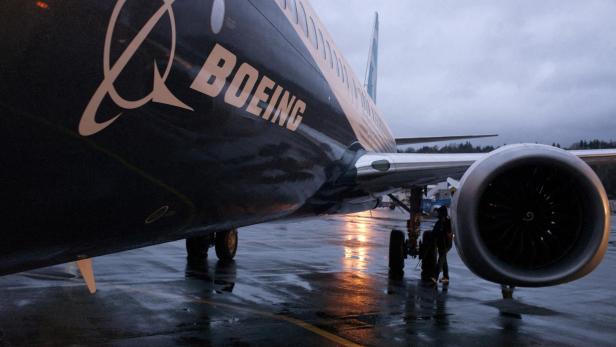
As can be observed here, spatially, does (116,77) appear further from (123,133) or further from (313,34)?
(313,34)

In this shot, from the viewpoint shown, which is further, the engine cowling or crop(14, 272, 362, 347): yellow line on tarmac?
crop(14, 272, 362, 347): yellow line on tarmac

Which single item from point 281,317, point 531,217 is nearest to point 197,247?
point 281,317

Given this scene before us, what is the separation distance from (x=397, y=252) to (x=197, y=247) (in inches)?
159

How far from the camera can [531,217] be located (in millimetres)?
5059

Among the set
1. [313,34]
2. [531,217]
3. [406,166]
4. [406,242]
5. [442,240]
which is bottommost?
[406,242]

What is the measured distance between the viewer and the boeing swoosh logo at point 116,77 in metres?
2.18

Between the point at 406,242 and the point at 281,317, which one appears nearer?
the point at 281,317

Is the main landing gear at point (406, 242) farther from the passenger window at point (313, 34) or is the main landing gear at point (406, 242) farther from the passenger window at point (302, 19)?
the passenger window at point (302, 19)

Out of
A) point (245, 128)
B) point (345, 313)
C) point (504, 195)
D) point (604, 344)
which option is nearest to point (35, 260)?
point (245, 128)

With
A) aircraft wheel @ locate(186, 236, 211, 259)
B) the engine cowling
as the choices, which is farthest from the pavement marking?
aircraft wheel @ locate(186, 236, 211, 259)

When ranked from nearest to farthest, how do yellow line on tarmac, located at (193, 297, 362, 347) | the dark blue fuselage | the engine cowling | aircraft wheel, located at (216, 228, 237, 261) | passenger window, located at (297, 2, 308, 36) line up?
the dark blue fuselage, the engine cowling, passenger window, located at (297, 2, 308, 36), yellow line on tarmac, located at (193, 297, 362, 347), aircraft wheel, located at (216, 228, 237, 261)

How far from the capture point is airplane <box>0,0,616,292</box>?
2047 millimetres

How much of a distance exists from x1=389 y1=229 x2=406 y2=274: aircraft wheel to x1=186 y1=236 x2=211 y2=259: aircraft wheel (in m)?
3.82

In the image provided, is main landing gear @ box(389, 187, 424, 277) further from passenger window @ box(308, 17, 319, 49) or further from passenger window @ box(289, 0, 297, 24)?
passenger window @ box(289, 0, 297, 24)
